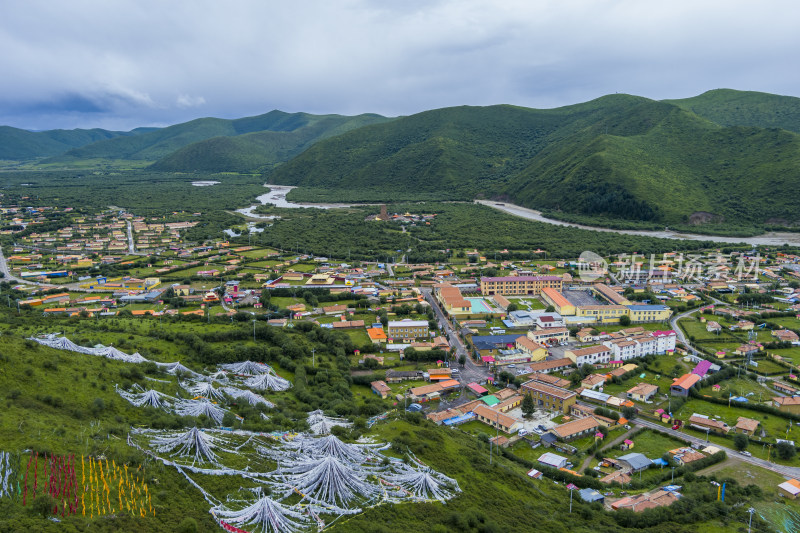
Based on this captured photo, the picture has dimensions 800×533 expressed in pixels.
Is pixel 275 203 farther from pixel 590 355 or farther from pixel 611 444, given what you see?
pixel 611 444

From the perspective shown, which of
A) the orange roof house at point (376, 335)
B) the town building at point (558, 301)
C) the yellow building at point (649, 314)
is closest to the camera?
the orange roof house at point (376, 335)

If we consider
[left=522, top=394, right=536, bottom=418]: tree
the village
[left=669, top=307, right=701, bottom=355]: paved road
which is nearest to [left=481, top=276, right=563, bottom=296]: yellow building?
the village

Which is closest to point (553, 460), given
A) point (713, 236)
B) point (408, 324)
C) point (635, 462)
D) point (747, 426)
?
point (635, 462)

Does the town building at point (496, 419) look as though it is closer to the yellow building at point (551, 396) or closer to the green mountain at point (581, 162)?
the yellow building at point (551, 396)

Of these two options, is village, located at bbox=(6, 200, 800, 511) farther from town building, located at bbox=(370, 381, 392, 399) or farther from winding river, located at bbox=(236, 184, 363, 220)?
winding river, located at bbox=(236, 184, 363, 220)

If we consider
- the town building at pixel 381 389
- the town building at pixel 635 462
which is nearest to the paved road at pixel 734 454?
the town building at pixel 635 462
